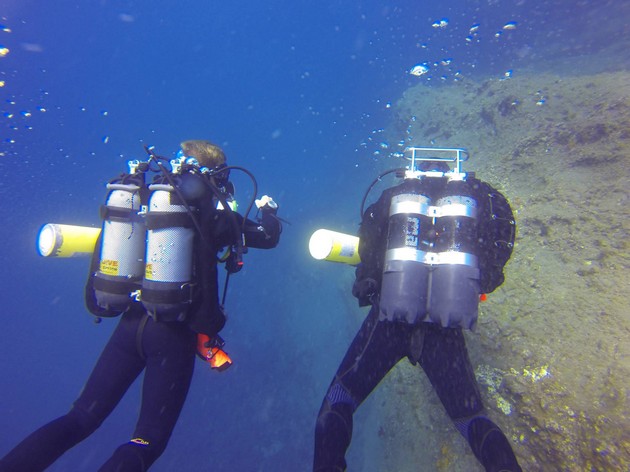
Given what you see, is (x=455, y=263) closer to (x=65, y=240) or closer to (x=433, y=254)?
(x=433, y=254)

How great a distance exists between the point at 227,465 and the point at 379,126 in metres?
21.6

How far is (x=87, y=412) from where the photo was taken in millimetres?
2850

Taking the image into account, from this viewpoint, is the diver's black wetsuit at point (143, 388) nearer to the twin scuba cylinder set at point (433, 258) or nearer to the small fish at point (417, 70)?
the twin scuba cylinder set at point (433, 258)

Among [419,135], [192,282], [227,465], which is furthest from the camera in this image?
[419,135]

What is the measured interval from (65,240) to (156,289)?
1313mm

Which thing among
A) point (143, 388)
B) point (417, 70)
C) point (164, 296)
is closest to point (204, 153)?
point (164, 296)

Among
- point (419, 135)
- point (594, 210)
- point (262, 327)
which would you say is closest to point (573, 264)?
point (594, 210)

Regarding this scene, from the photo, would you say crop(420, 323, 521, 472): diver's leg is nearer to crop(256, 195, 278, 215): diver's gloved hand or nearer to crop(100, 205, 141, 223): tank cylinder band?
crop(256, 195, 278, 215): diver's gloved hand

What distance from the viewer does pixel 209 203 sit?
119 inches

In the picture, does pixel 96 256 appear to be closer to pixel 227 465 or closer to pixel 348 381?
pixel 348 381

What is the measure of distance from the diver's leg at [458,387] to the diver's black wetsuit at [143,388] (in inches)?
83.5

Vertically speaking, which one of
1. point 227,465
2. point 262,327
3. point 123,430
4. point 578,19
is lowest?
point 123,430

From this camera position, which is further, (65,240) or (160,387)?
(65,240)

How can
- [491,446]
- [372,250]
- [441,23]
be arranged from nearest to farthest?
[491,446] < [372,250] < [441,23]
